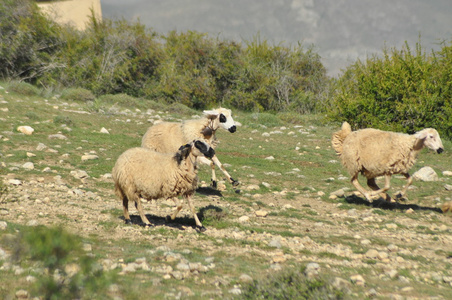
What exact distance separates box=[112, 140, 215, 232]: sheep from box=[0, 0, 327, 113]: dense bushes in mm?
23892

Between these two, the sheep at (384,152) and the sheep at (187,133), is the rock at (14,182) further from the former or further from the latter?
the sheep at (384,152)

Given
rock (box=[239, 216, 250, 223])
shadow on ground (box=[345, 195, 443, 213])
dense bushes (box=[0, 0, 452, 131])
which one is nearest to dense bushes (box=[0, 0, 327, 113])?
dense bushes (box=[0, 0, 452, 131])

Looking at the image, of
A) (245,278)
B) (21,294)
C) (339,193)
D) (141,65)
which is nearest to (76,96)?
(141,65)

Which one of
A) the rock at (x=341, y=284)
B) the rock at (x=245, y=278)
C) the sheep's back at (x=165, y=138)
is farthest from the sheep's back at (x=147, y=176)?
the rock at (x=341, y=284)

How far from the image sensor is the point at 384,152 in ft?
37.3

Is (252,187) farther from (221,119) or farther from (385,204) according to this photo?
(385,204)

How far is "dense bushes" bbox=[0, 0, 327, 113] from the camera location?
31406mm

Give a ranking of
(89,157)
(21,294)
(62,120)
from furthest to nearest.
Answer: (62,120), (89,157), (21,294)

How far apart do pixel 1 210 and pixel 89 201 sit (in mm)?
2137

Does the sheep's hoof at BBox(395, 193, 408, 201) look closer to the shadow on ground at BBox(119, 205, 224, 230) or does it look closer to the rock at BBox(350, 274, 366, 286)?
the shadow on ground at BBox(119, 205, 224, 230)

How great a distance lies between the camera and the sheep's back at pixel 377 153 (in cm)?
1131

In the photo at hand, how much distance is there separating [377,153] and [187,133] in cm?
482

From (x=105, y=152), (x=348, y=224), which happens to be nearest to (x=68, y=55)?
(x=105, y=152)

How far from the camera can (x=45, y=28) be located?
32375 millimetres
